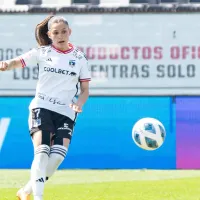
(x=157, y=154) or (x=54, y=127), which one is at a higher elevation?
(x=54, y=127)

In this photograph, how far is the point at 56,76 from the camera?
852 centimetres

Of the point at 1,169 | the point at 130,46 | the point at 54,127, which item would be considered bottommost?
the point at 1,169

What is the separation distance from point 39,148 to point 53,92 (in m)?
0.64

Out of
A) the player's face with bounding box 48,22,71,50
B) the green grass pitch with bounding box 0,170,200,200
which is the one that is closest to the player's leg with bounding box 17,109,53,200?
the player's face with bounding box 48,22,71,50

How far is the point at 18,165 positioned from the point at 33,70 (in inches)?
107

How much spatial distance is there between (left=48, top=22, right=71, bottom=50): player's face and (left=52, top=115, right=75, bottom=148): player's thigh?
78cm

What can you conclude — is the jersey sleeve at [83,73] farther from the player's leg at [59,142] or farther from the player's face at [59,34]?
the player's leg at [59,142]

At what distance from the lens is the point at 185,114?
65.6 feet

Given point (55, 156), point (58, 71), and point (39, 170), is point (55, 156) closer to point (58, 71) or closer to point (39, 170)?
point (39, 170)

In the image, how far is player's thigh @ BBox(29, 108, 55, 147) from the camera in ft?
27.3

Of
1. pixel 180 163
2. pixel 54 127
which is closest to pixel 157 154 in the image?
pixel 180 163

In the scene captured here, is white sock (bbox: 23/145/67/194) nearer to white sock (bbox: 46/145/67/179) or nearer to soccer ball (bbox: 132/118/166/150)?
white sock (bbox: 46/145/67/179)

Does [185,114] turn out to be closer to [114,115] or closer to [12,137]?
[114,115]

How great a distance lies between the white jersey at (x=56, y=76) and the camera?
8.50 meters
